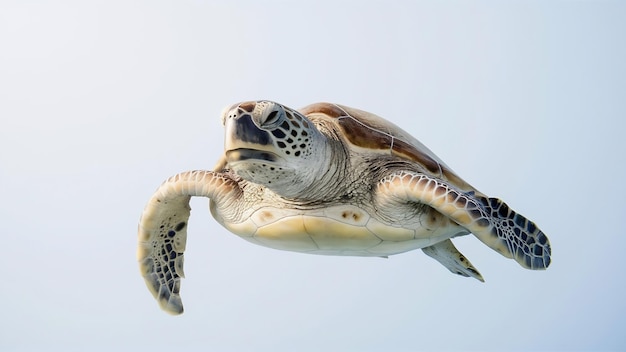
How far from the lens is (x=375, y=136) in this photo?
12.1 feet

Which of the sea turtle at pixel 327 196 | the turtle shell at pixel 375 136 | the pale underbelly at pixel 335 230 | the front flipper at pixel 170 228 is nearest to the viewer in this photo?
the sea turtle at pixel 327 196

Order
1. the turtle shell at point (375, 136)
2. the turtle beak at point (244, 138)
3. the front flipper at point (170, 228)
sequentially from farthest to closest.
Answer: the front flipper at point (170, 228) < the turtle shell at point (375, 136) < the turtle beak at point (244, 138)

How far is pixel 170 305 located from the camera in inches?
168

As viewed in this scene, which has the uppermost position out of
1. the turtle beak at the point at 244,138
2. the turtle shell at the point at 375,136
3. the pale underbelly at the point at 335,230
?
the turtle shell at the point at 375,136

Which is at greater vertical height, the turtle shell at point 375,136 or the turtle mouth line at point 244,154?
the turtle shell at point 375,136

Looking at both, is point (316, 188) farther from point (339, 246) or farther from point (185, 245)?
point (185, 245)

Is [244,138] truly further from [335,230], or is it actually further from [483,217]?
[483,217]

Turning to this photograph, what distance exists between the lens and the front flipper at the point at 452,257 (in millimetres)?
4742

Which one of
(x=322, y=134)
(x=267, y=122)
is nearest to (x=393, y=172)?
(x=322, y=134)

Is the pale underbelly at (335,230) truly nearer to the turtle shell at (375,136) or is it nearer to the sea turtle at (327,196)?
the sea turtle at (327,196)

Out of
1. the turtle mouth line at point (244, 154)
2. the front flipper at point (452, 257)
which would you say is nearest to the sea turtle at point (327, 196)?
the turtle mouth line at point (244, 154)

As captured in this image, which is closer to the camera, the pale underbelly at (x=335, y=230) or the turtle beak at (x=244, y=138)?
the turtle beak at (x=244, y=138)

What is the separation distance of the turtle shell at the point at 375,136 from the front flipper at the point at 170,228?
905 millimetres

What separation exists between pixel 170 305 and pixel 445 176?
246 cm
